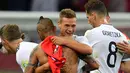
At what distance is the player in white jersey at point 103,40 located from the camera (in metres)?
10.6

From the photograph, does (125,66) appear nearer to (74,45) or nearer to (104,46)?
(104,46)

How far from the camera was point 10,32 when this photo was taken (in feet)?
35.9

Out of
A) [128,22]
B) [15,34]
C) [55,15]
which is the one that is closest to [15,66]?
[55,15]

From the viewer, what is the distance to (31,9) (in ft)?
53.8

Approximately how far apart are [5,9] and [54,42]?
277 inches

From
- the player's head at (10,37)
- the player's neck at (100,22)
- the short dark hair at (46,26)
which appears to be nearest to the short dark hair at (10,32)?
the player's head at (10,37)

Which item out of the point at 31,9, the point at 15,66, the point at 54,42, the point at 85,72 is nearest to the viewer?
the point at 54,42

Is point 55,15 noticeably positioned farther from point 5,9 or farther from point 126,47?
point 126,47

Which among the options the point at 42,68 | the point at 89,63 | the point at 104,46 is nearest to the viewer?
the point at 42,68

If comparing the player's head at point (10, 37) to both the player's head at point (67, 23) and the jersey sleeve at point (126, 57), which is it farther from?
the jersey sleeve at point (126, 57)

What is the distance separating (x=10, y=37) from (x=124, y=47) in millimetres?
1494

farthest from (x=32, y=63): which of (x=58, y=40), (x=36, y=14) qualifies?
(x=36, y=14)

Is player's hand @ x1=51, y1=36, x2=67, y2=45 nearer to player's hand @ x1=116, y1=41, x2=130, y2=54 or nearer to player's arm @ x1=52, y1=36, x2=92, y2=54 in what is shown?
player's arm @ x1=52, y1=36, x2=92, y2=54

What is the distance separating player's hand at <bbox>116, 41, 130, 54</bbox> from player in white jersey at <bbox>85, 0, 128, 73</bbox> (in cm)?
5
